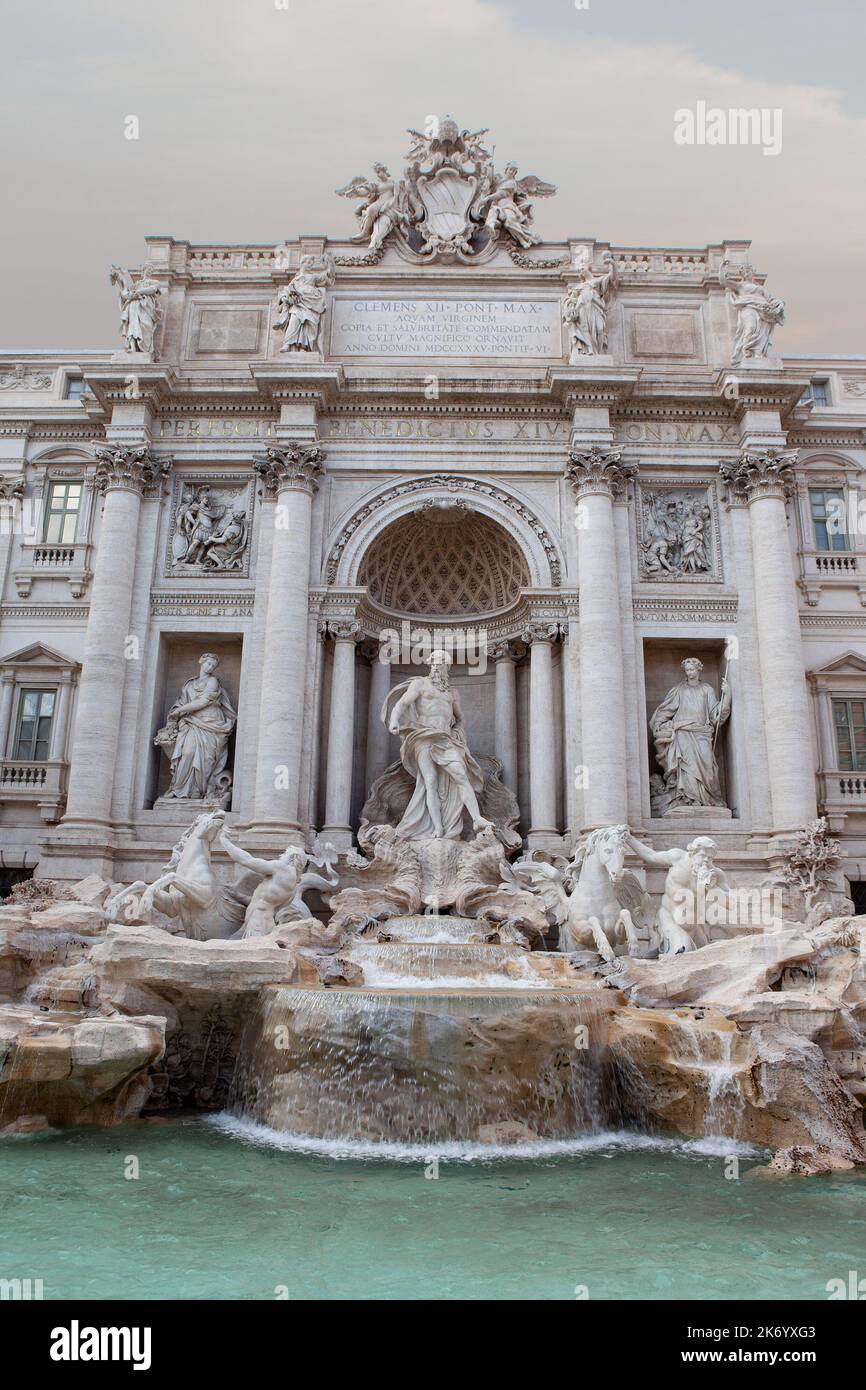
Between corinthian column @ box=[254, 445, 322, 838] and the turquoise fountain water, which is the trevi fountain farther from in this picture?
the turquoise fountain water

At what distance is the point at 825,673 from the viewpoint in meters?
20.1

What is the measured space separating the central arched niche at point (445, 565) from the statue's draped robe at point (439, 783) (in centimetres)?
397

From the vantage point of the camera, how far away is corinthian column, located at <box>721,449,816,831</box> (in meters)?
18.1

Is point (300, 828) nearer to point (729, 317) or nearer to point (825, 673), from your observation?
point (825, 673)

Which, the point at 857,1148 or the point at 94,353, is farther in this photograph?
the point at 94,353

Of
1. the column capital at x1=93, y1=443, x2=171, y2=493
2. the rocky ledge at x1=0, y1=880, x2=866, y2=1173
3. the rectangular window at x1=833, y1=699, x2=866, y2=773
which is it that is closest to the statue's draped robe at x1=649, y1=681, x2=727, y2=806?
the rectangular window at x1=833, y1=699, x2=866, y2=773

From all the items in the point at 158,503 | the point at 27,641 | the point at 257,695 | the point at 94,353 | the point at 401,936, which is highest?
the point at 94,353

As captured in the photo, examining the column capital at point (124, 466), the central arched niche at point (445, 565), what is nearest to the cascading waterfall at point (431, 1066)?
the central arched niche at point (445, 565)

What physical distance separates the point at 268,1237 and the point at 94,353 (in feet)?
69.7

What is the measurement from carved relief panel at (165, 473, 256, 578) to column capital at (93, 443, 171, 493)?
0.78m

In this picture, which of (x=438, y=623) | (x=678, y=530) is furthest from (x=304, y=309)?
(x=678, y=530)

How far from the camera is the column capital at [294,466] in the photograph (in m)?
19.7
